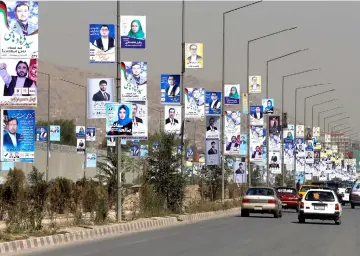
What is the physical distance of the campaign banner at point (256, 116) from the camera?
65062 mm

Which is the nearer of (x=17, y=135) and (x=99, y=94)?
(x=17, y=135)

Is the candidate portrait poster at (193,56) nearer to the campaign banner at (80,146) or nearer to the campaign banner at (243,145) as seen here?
the campaign banner at (243,145)

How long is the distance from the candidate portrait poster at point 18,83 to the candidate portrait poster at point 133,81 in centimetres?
941

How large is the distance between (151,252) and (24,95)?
597 cm

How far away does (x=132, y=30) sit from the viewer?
3238 centimetres

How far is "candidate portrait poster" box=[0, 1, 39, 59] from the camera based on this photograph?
24750 mm

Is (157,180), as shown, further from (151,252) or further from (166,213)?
(151,252)

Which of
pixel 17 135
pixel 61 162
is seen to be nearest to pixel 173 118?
pixel 17 135

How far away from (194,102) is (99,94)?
594 inches

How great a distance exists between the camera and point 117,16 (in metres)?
32.2

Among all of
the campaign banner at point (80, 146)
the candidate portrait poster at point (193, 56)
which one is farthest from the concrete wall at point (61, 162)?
the candidate portrait poster at point (193, 56)

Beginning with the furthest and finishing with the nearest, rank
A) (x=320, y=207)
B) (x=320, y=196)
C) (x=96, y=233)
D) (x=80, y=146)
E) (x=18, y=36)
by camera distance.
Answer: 1. (x=80, y=146)
2. (x=320, y=196)
3. (x=320, y=207)
4. (x=96, y=233)
5. (x=18, y=36)

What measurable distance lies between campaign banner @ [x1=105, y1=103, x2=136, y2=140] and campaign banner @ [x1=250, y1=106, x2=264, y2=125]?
1321 inches

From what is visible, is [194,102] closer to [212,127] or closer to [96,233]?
[212,127]
